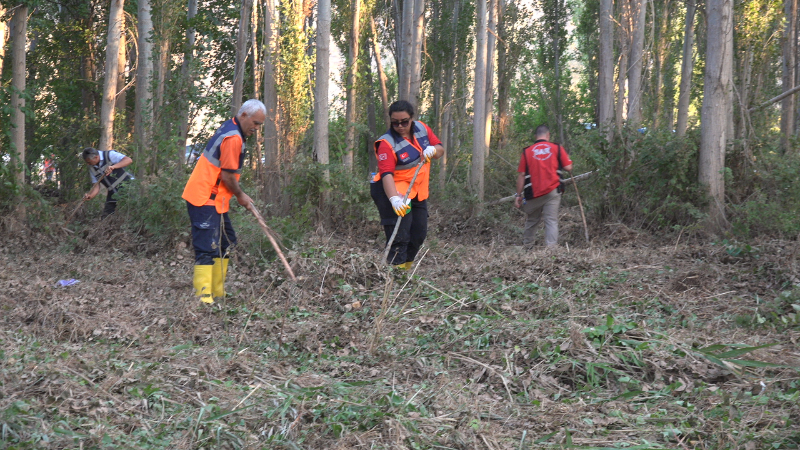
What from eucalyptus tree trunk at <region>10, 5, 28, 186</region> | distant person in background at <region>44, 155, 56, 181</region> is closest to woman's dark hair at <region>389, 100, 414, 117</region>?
eucalyptus tree trunk at <region>10, 5, 28, 186</region>

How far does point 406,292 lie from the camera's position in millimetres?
5926

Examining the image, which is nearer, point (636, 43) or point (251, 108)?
point (251, 108)

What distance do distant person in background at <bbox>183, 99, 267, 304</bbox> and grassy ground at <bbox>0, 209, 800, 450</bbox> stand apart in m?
0.32

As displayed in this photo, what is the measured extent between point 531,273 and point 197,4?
17.3 metres

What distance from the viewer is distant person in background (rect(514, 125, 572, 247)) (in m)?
9.20

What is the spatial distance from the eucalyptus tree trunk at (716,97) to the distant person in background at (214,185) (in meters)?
6.06

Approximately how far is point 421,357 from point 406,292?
156 cm

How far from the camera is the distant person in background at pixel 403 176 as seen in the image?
247 inches

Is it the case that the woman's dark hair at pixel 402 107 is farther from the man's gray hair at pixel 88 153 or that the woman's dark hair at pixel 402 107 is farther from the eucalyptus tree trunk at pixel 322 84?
the man's gray hair at pixel 88 153

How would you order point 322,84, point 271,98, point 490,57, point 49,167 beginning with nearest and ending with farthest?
point 322,84
point 271,98
point 49,167
point 490,57

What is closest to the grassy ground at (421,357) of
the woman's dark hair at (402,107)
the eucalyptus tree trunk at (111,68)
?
the woman's dark hair at (402,107)

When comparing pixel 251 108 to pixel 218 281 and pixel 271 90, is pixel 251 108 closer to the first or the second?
pixel 218 281

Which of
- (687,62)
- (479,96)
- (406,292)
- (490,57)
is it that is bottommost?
(406,292)

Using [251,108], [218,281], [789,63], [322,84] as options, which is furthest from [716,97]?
[789,63]
